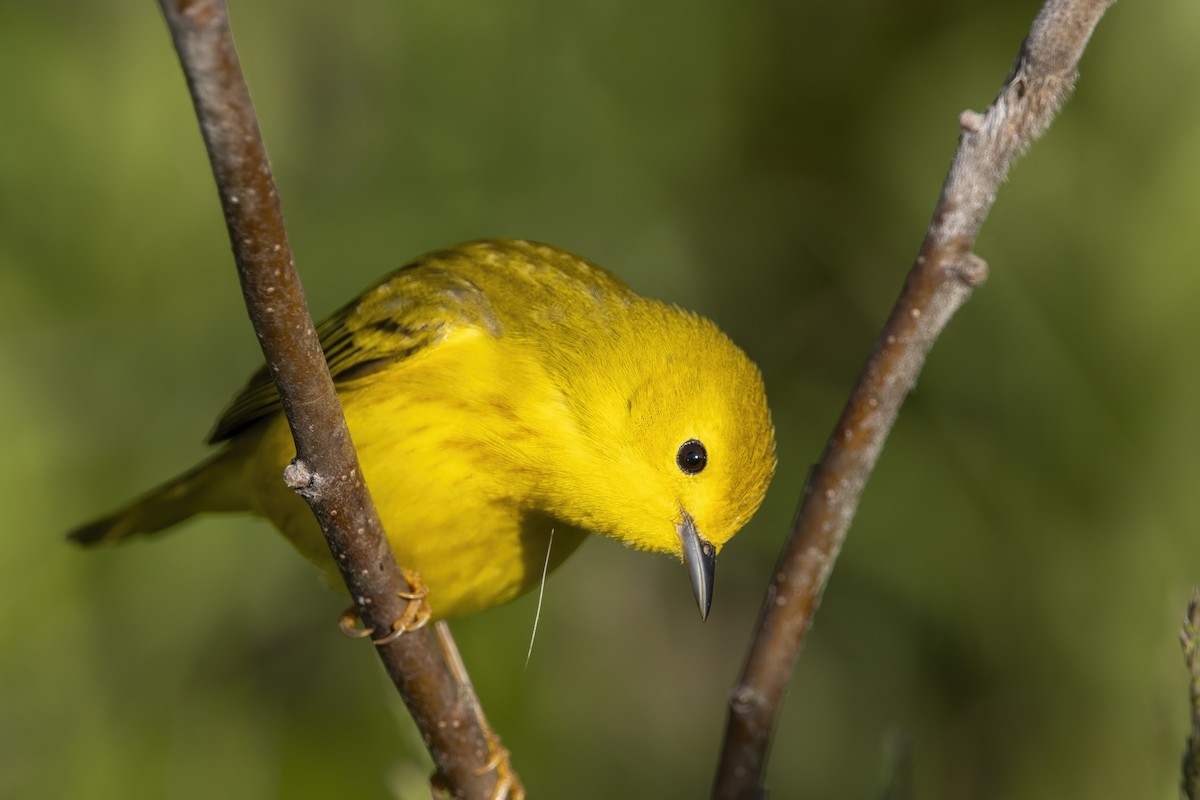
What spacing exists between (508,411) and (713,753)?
2.48 metres

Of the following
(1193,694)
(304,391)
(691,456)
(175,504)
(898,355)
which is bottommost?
(175,504)

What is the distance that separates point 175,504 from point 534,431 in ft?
4.74

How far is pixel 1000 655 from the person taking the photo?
178 inches

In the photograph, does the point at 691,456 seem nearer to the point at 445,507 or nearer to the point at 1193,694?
the point at 445,507

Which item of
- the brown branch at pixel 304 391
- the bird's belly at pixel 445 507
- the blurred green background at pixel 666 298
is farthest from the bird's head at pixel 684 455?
the blurred green background at pixel 666 298

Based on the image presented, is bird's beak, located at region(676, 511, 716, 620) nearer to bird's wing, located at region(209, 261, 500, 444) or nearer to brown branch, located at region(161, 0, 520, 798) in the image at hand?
brown branch, located at region(161, 0, 520, 798)

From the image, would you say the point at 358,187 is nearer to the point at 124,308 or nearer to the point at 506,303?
the point at 124,308

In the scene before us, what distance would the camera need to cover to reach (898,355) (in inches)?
83.8

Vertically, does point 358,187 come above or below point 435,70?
below

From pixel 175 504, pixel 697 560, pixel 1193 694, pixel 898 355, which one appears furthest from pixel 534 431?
pixel 1193 694

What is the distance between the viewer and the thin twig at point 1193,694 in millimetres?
1812

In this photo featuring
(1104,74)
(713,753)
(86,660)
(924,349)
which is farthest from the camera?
(713,753)

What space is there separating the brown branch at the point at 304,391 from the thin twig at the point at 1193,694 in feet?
4.35

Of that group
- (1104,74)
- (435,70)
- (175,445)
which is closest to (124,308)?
(175,445)
